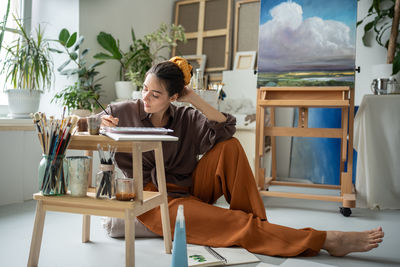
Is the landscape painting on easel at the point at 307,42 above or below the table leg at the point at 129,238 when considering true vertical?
above

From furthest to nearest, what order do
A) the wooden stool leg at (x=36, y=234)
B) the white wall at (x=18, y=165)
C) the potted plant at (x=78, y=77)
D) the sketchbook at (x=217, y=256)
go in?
1. the potted plant at (x=78, y=77)
2. the white wall at (x=18, y=165)
3. the sketchbook at (x=217, y=256)
4. the wooden stool leg at (x=36, y=234)

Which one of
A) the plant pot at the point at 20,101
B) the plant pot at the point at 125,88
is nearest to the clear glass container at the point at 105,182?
the plant pot at the point at 20,101

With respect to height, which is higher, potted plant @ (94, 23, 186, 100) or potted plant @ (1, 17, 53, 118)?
potted plant @ (94, 23, 186, 100)

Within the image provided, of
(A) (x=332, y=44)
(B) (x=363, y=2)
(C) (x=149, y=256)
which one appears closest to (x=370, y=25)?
(B) (x=363, y=2)

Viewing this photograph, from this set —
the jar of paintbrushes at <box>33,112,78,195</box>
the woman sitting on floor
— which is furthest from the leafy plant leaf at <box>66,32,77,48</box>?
the jar of paintbrushes at <box>33,112,78,195</box>

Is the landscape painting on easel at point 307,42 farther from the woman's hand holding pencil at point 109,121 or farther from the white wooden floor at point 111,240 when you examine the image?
the woman's hand holding pencil at point 109,121

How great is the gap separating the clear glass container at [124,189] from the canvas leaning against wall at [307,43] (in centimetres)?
188

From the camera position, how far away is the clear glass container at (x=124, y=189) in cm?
141

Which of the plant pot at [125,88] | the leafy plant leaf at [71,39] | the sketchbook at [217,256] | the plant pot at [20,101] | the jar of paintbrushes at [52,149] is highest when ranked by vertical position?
the leafy plant leaf at [71,39]

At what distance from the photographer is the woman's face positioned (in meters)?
1.84

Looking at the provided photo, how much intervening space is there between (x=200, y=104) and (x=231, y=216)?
1.92 ft

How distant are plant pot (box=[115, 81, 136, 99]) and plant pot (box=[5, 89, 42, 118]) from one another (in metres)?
0.91

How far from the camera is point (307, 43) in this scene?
2988mm

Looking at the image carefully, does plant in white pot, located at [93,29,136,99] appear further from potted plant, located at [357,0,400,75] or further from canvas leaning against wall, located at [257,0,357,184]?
potted plant, located at [357,0,400,75]
